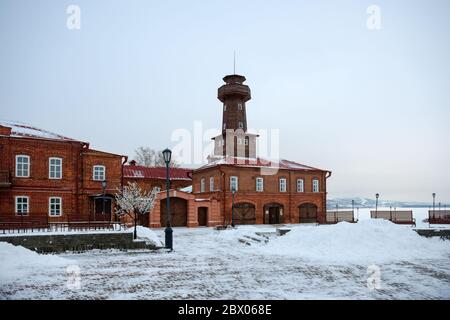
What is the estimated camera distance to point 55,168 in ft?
81.1

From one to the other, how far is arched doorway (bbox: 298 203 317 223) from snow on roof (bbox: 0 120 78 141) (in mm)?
24688

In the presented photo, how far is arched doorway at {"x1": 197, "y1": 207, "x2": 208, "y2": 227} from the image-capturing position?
108ft

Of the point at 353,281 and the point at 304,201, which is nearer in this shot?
the point at 353,281

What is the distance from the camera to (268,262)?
12602mm

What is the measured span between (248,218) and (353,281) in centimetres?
2468

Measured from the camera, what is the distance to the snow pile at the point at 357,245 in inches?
540

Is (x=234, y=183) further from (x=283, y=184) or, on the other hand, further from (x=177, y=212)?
(x=177, y=212)

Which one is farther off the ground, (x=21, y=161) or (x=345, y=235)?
(x=21, y=161)

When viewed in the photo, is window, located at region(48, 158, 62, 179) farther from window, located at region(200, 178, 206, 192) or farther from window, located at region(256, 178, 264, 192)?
window, located at region(256, 178, 264, 192)

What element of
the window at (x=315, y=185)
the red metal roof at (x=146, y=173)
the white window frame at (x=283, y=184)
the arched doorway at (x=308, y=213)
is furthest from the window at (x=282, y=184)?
the red metal roof at (x=146, y=173)

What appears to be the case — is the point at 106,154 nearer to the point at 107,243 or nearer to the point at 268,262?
the point at 107,243

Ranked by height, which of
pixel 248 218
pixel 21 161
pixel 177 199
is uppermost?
pixel 21 161

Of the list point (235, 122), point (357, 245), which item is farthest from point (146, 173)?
point (357, 245)
